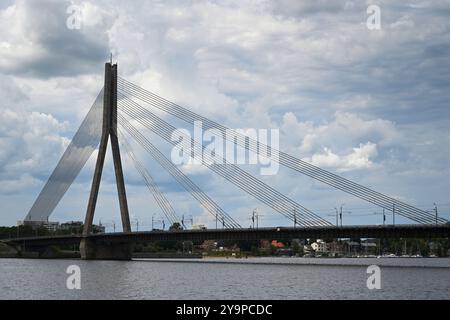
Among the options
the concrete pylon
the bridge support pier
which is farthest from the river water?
the bridge support pier

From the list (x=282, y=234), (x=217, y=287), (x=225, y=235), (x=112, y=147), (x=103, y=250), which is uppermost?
(x=112, y=147)

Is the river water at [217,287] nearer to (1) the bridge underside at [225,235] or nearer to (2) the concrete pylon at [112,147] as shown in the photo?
(1) the bridge underside at [225,235]

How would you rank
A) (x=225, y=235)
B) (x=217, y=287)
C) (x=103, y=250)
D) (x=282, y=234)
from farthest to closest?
(x=103, y=250)
(x=225, y=235)
(x=282, y=234)
(x=217, y=287)

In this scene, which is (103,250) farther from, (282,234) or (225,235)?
(282,234)

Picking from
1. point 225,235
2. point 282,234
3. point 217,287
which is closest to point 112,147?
point 225,235

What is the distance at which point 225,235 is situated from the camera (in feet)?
314

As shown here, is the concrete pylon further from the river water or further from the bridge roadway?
the river water

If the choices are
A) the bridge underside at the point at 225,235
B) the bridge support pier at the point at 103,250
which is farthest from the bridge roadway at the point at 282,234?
the bridge support pier at the point at 103,250

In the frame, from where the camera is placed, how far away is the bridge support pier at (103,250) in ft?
365

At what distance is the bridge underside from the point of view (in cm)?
8184

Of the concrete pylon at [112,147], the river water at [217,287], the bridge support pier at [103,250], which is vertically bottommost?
the river water at [217,287]

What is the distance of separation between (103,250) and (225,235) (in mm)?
26352

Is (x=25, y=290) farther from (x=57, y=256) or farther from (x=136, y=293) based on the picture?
(x=57, y=256)
